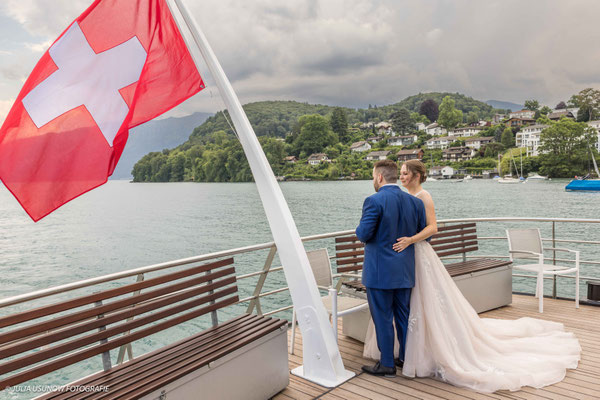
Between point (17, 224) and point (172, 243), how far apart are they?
31.2 meters

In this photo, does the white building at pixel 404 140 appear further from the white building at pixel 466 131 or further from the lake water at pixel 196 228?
the white building at pixel 466 131

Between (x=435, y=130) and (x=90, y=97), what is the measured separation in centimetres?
9880

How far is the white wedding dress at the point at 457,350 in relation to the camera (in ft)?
10.5

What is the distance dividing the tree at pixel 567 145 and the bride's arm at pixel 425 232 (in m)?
84.2

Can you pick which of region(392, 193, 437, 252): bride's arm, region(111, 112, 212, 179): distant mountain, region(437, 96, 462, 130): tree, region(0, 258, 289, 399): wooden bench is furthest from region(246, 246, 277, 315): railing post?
region(437, 96, 462, 130): tree

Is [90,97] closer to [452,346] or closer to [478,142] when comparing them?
[452,346]

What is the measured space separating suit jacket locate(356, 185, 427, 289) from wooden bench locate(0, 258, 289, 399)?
80 cm

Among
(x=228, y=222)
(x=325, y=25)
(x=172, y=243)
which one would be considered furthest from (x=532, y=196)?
(x=325, y=25)

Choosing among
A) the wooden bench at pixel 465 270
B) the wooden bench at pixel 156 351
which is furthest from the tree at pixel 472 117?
the wooden bench at pixel 156 351

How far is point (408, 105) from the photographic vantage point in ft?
336

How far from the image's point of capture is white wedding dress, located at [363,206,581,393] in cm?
320

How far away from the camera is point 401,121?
90.6 metres

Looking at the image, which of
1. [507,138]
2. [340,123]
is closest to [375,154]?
[340,123]

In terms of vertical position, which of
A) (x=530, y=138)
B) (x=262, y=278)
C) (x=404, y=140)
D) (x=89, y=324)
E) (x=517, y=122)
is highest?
(x=517, y=122)
